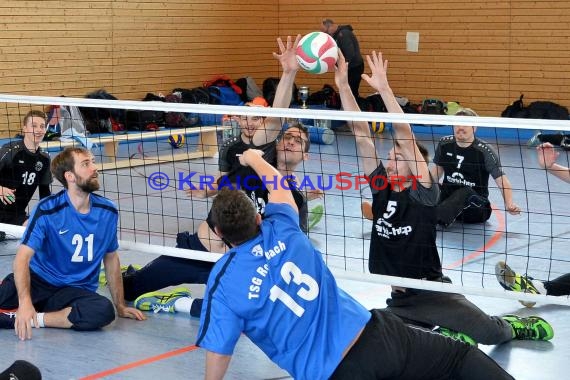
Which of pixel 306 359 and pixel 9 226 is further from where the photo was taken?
pixel 9 226

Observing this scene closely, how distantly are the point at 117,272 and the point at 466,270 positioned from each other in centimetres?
285

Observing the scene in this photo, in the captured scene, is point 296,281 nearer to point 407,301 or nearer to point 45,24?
point 407,301

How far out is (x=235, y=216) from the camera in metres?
3.80

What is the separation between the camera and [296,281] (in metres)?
3.79

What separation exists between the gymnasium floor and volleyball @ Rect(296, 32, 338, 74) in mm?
1098

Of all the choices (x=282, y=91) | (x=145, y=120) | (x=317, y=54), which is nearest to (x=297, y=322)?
(x=282, y=91)

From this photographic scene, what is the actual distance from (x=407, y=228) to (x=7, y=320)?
2.69 m

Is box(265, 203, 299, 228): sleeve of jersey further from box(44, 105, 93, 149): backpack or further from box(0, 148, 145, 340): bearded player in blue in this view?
box(44, 105, 93, 149): backpack

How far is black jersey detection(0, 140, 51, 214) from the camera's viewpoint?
815cm

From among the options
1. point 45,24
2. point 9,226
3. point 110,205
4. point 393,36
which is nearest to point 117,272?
point 110,205

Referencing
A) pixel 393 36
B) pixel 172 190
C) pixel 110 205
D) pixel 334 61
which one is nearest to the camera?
pixel 110 205

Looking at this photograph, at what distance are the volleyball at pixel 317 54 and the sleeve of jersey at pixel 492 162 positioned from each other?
234 centimetres

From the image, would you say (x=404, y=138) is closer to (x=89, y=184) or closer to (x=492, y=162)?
(x=89, y=184)

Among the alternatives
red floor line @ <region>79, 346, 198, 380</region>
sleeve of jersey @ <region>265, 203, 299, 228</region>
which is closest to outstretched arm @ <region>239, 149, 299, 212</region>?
sleeve of jersey @ <region>265, 203, 299, 228</region>
